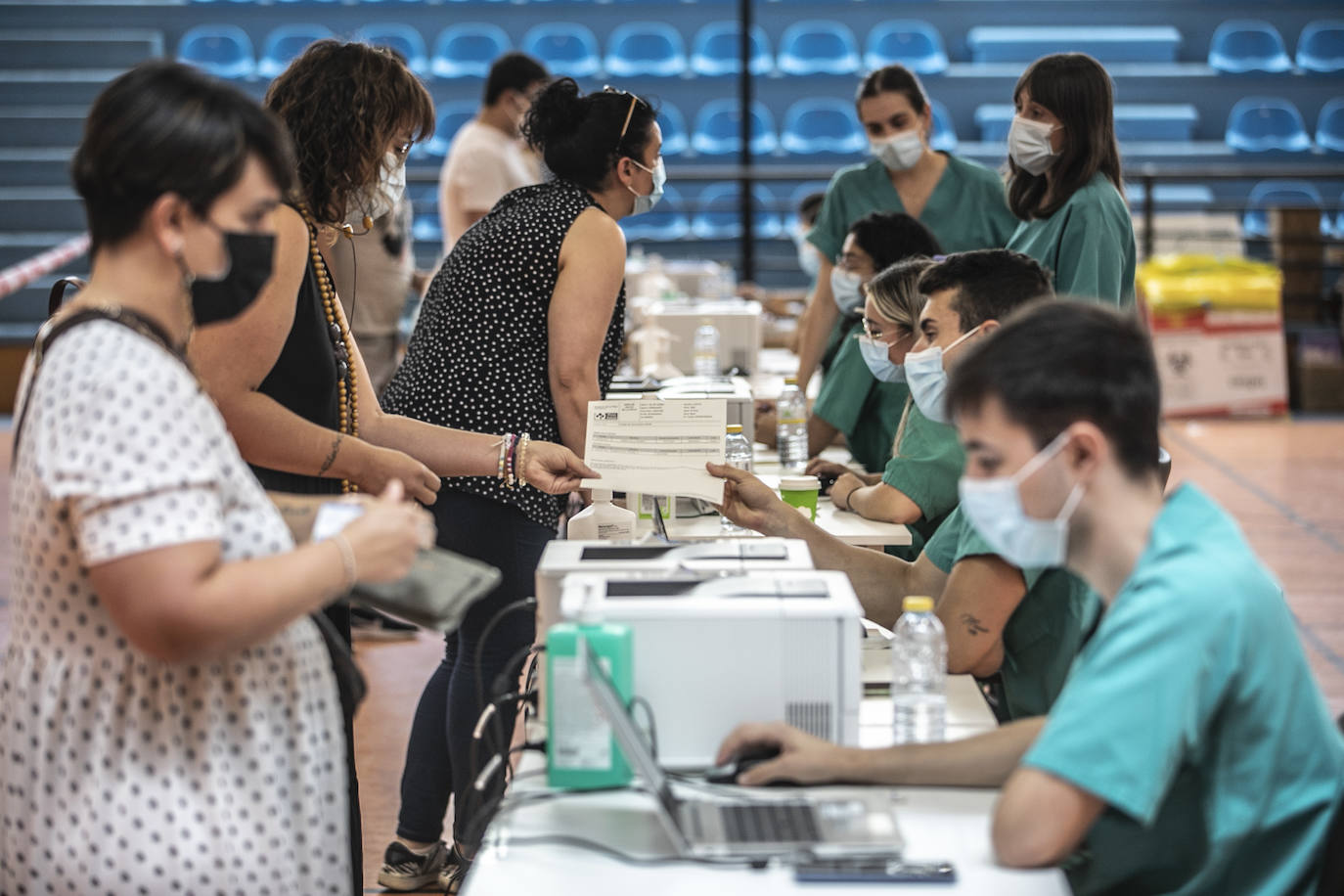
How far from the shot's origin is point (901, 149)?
4.15 meters

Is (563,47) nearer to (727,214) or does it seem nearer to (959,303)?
(727,214)

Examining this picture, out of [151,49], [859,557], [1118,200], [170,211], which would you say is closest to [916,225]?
[1118,200]

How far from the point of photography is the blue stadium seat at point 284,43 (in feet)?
33.1

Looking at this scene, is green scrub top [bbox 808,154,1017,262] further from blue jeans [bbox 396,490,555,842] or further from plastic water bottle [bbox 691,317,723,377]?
blue jeans [bbox 396,490,555,842]

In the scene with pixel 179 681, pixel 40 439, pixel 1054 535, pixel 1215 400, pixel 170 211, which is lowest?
pixel 1215 400

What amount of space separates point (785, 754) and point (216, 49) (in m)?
9.53

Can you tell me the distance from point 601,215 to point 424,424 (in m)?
0.59

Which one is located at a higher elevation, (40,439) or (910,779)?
(40,439)

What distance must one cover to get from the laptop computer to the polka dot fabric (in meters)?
0.30

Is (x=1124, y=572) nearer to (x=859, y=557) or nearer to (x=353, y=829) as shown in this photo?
(x=859, y=557)

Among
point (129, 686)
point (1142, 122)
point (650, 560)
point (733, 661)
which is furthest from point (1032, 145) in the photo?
point (1142, 122)

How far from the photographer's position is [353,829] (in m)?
2.06

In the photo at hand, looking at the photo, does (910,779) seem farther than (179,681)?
Yes

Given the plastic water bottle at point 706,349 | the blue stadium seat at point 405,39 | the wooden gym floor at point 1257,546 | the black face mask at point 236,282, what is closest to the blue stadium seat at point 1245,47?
the wooden gym floor at point 1257,546
